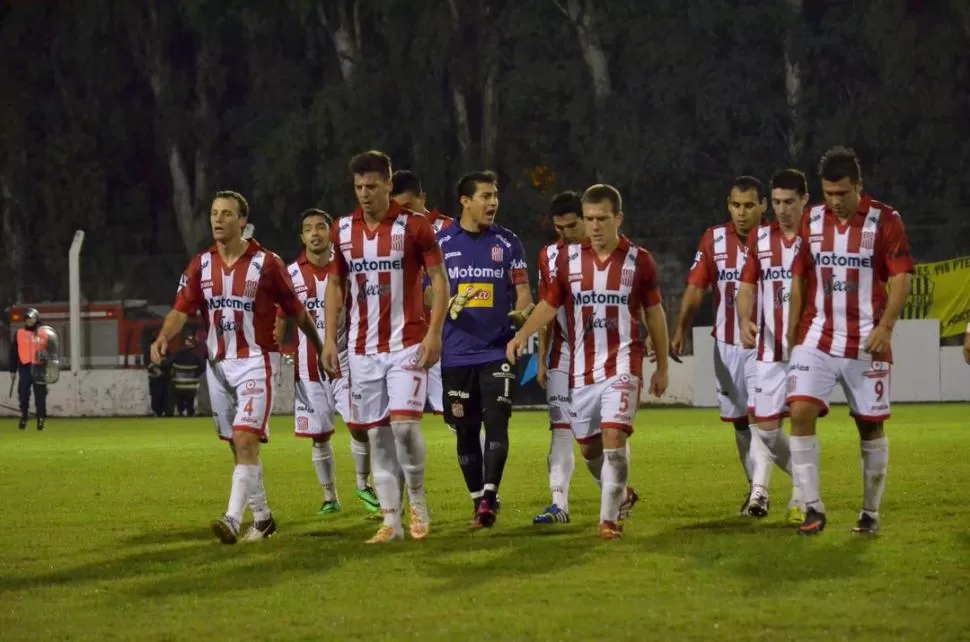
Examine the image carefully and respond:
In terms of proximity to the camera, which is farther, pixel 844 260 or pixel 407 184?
pixel 407 184

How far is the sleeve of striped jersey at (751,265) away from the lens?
482 inches

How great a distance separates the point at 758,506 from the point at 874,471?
57.6 inches

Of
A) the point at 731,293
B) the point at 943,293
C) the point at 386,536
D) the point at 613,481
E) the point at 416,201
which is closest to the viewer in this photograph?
the point at 613,481

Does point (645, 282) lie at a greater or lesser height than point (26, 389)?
greater

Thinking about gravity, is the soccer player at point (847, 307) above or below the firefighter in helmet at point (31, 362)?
above

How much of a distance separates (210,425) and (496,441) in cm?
1885

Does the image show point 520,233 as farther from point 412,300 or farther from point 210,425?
point 412,300

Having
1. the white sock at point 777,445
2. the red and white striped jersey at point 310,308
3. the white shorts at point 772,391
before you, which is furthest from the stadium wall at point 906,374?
the white shorts at point 772,391

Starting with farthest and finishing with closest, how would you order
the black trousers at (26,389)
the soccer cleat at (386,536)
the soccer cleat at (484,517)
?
the black trousers at (26,389), the soccer cleat at (484,517), the soccer cleat at (386,536)

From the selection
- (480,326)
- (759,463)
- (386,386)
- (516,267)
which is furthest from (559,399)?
(386,386)

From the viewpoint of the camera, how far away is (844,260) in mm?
10844

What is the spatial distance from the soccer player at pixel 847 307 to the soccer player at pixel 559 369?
201 cm

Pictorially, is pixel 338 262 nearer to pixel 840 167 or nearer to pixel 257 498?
pixel 257 498

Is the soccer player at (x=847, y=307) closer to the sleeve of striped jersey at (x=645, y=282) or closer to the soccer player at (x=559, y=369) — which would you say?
the sleeve of striped jersey at (x=645, y=282)
